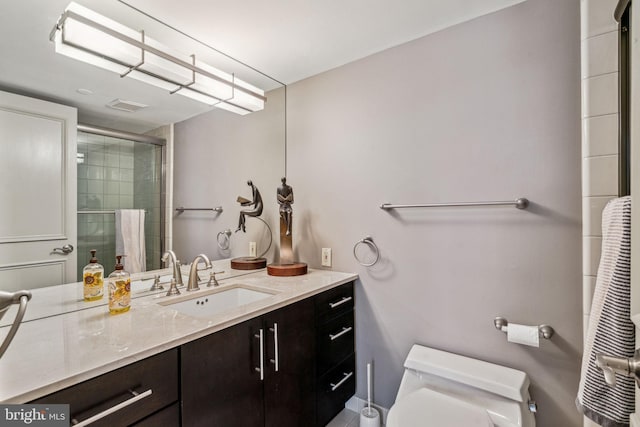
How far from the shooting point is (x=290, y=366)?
1.44 m

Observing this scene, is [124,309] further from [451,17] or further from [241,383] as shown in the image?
[451,17]

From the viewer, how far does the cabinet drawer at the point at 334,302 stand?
1.64 meters

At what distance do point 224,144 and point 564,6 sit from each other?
1794 millimetres

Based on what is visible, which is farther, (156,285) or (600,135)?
(156,285)

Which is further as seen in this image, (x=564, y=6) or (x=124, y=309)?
(x=564, y=6)

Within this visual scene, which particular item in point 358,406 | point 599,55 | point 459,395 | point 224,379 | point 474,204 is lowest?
point 358,406

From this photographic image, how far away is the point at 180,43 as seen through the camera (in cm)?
162

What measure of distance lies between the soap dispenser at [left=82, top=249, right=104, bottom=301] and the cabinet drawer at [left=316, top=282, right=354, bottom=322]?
977mm

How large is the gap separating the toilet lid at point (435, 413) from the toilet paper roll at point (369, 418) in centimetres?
45

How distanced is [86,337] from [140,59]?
1184 millimetres

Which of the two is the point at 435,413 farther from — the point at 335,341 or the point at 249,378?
the point at 249,378

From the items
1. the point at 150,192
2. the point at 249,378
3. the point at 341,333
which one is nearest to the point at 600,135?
the point at 341,333

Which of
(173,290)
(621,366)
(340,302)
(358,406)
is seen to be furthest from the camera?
(358,406)

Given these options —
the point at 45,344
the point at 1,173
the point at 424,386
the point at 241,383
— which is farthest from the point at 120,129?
the point at 424,386
